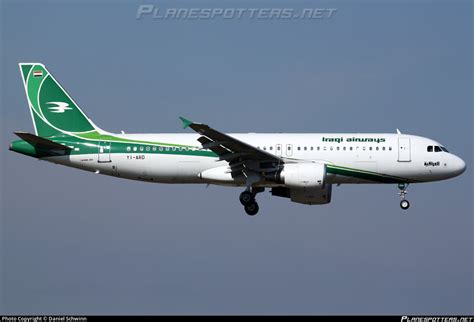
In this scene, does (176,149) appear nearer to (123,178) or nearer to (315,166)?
(123,178)

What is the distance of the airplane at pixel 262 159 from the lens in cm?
3859

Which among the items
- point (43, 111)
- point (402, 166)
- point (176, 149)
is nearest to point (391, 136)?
point (402, 166)

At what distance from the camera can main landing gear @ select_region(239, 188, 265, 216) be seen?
1560 inches

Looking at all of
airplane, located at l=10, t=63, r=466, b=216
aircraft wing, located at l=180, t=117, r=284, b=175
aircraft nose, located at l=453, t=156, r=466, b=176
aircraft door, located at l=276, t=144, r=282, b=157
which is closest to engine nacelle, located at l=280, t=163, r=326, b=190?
airplane, located at l=10, t=63, r=466, b=216

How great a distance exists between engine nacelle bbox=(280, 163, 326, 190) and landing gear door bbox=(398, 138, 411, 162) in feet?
12.8

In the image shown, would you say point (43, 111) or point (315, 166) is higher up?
point (43, 111)

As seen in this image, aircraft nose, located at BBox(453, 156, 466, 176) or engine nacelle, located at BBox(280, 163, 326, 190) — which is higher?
aircraft nose, located at BBox(453, 156, 466, 176)

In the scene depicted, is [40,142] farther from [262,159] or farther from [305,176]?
[305,176]

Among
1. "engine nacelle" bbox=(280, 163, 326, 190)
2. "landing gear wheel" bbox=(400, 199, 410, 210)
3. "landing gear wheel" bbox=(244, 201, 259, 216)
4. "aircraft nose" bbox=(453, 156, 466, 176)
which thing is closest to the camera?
"engine nacelle" bbox=(280, 163, 326, 190)

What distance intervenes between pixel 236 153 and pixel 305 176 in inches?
135

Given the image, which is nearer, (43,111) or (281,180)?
(281,180)

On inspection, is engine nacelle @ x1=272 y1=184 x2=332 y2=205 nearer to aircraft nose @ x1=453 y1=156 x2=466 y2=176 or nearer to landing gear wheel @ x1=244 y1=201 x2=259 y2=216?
landing gear wheel @ x1=244 y1=201 x2=259 y2=216

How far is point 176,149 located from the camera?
130 ft

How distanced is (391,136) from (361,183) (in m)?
2.77
